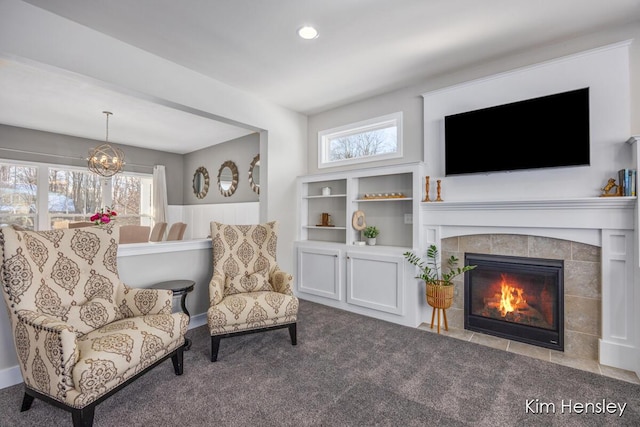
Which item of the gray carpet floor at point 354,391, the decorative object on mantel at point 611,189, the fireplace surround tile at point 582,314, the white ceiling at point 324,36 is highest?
the white ceiling at point 324,36

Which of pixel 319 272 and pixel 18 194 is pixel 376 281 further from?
pixel 18 194

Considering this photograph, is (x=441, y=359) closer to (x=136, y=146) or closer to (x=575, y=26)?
(x=575, y=26)

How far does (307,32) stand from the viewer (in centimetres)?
249

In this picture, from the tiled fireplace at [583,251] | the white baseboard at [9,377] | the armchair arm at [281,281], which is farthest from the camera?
the armchair arm at [281,281]

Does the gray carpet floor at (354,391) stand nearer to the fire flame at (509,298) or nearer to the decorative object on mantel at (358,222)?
the fire flame at (509,298)

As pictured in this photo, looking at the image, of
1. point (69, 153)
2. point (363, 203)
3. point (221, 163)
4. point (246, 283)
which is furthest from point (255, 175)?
point (69, 153)

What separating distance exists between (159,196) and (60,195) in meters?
1.63

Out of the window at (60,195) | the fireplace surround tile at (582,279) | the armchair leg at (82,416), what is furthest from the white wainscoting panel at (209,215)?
the fireplace surround tile at (582,279)

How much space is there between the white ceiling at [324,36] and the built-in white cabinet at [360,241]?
1106mm

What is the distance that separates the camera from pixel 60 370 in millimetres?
1499

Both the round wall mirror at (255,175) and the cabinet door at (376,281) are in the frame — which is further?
the round wall mirror at (255,175)

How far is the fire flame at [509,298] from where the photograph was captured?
9.33ft

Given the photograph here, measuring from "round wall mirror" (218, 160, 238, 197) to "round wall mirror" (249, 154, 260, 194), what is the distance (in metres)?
0.49

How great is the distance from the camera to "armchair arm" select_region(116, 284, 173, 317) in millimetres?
2127
